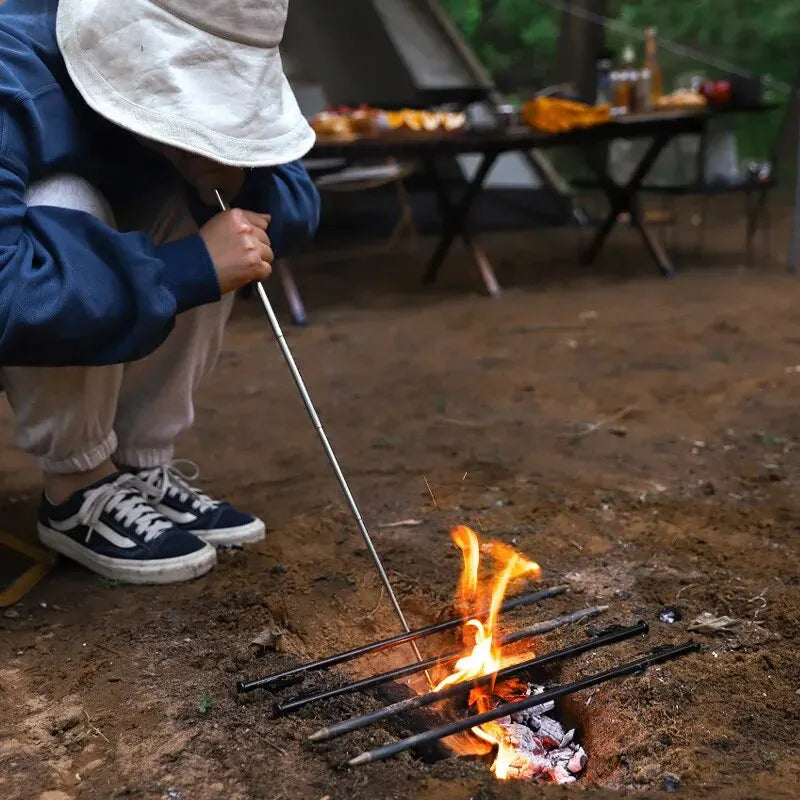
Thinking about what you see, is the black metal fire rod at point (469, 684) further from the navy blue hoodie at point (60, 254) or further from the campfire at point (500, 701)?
the navy blue hoodie at point (60, 254)

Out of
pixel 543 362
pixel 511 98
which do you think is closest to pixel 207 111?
pixel 543 362

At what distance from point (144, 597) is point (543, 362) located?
230 centimetres

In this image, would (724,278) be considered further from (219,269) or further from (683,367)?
(219,269)

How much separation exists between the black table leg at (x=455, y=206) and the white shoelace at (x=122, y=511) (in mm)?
3527

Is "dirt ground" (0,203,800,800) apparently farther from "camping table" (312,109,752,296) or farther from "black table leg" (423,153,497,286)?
"black table leg" (423,153,497,286)

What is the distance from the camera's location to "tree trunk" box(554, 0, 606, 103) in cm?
1004

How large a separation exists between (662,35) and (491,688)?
1136cm

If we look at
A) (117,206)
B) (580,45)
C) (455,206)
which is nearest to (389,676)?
(117,206)

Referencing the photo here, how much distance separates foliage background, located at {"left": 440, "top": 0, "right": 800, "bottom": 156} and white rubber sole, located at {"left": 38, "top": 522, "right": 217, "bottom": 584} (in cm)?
1020

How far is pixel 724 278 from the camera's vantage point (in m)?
5.73

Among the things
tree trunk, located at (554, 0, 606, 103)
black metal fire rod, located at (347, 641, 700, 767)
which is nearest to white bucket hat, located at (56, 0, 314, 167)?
black metal fire rod, located at (347, 641, 700, 767)

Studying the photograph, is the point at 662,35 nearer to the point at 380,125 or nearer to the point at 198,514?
the point at 380,125

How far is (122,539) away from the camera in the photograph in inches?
84.7

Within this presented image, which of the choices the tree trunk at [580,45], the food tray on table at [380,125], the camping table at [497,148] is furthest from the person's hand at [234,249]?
the tree trunk at [580,45]
